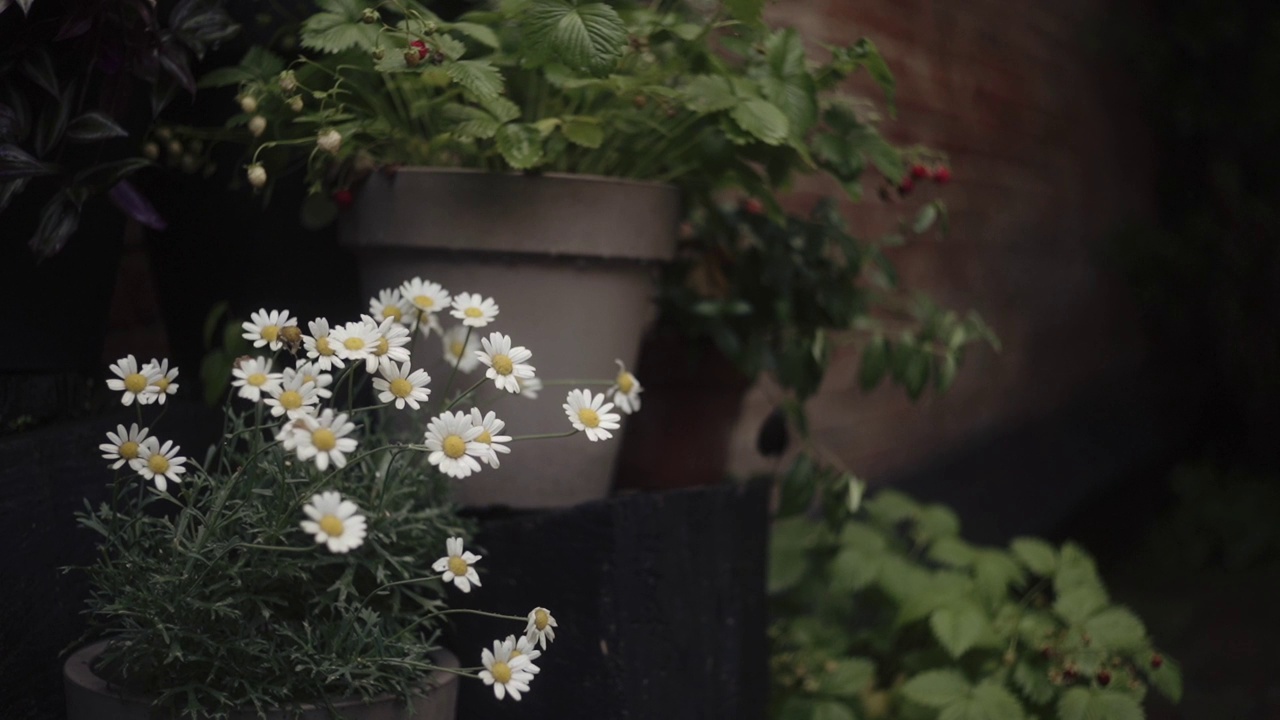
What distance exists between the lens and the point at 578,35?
104 centimetres

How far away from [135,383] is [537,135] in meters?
0.46

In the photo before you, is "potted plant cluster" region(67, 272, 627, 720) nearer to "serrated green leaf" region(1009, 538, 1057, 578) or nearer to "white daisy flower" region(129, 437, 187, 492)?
"white daisy flower" region(129, 437, 187, 492)

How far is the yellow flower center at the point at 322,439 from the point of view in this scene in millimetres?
772

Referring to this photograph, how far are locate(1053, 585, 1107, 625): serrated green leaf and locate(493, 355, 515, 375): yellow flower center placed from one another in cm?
99

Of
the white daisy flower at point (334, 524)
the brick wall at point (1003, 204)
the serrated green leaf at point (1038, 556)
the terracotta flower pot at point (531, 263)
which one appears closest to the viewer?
the white daisy flower at point (334, 524)

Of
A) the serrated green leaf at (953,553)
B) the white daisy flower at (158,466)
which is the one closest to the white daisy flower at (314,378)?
the white daisy flower at (158,466)

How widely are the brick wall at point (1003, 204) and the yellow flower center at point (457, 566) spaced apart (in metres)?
1.41

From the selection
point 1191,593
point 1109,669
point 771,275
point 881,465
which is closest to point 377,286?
point 771,275

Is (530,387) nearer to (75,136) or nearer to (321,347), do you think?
(321,347)

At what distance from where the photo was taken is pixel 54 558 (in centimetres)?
107

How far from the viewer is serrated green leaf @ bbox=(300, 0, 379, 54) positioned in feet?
3.51

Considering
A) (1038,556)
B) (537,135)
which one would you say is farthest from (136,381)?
(1038,556)

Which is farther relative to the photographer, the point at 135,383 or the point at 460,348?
the point at 460,348

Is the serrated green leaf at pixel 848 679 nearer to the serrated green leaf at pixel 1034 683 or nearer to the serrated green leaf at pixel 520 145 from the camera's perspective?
the serrated green leaf at pixel 1034 683
